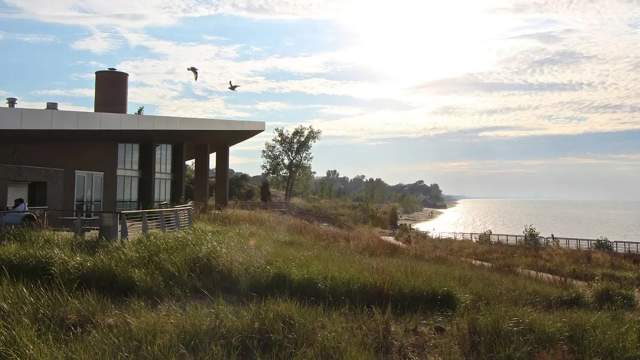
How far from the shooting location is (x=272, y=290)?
1022 centimetres

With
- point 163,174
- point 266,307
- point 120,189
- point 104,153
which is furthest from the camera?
point 163,174

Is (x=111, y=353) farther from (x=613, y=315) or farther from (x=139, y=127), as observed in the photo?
(x=139, y=127)

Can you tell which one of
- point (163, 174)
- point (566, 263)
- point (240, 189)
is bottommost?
point (566, 263)

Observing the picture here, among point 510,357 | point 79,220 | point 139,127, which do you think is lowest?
point 510,357

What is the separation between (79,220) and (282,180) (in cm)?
5211

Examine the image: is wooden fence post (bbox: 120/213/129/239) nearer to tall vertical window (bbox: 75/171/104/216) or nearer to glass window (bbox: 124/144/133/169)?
tall vertical window (bbox: 75/171/104/216)

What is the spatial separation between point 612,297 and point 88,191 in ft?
75.3

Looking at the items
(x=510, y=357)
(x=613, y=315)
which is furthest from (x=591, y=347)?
(x=613, y=315)

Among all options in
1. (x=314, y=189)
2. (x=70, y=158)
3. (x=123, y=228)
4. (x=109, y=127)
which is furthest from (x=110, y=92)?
(x=314, y=189)

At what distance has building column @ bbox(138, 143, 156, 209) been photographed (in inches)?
1271

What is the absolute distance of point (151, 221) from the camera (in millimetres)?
18344

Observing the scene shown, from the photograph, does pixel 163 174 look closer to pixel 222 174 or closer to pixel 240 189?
pixel 222 174

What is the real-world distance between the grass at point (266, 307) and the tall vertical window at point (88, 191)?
12756 millimetres

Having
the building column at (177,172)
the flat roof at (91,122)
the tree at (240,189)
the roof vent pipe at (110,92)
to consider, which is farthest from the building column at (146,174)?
the tree at (240,189)
